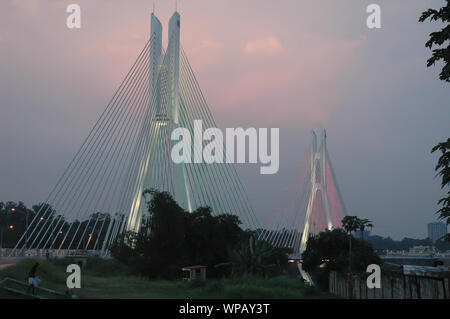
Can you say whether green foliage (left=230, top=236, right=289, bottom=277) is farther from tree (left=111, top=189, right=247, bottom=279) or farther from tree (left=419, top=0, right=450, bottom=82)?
tree (left=419, top=0, right=450, bottom=82)

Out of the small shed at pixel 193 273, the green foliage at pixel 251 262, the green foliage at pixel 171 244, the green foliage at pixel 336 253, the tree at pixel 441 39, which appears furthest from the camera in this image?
the green foliage at pixel 336 253

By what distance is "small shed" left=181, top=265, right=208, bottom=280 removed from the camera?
3372 centimetres

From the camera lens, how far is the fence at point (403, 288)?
65.0ft

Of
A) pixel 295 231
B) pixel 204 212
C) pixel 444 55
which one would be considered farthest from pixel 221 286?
pixel 295 231

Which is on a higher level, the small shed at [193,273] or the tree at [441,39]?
the tree at [441,39]

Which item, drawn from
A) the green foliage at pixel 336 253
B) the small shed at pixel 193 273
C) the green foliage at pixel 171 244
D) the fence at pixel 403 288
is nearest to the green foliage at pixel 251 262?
the green foliage at pixel 171 244

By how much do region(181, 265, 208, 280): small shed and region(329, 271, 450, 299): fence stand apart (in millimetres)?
9514

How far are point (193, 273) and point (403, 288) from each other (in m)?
14.6

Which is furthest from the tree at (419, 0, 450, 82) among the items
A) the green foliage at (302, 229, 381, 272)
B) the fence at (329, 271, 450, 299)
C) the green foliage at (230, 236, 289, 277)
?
the green foliage at (302, 229, 381, 272)

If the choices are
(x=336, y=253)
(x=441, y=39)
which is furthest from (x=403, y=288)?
(x=336, y=253)

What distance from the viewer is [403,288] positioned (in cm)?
2367

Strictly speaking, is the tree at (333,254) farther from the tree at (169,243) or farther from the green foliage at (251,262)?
the green foliage at (251,262)

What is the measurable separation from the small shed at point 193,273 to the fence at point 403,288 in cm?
951
